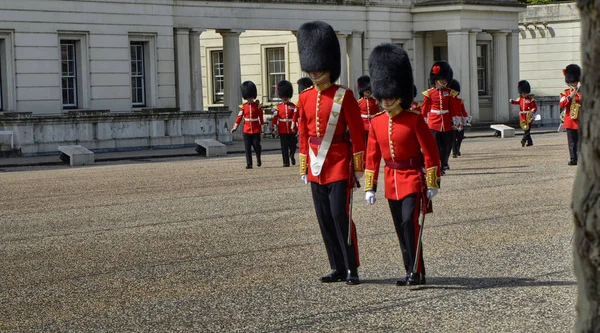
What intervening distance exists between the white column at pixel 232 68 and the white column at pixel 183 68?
135 cm

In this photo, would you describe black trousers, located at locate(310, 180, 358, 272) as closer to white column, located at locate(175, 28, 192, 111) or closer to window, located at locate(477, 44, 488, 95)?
white column, located at locate(175, 28, 192, 111)

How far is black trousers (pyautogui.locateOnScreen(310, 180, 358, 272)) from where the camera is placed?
8.22 m

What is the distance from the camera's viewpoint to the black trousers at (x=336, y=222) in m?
8.22

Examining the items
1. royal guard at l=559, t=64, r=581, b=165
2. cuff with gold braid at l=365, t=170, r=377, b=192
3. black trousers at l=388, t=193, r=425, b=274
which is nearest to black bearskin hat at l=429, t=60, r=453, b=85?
royal guard at l=559, t=64, r=581, b=165

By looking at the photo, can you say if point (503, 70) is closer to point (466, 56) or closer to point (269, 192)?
point (466, 56)

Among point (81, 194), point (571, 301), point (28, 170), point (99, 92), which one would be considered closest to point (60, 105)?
point (99, 92)

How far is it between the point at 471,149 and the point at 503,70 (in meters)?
14.0

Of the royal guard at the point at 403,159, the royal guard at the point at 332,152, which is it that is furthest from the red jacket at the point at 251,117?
the royal guard at the point at 403,159

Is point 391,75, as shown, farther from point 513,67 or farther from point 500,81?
point 513,67

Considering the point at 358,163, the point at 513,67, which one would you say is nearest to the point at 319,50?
the point at 358,163

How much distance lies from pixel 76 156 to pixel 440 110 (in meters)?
8.36

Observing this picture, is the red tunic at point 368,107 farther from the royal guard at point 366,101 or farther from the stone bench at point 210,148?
the stone bench at point 210,148

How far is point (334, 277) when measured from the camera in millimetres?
8281

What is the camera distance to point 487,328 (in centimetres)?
656
